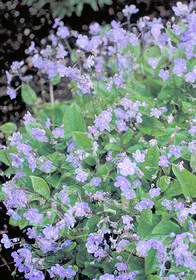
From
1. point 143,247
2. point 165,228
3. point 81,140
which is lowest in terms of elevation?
point 165,228

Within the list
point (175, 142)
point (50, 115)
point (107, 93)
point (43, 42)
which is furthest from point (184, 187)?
point (43, 42)

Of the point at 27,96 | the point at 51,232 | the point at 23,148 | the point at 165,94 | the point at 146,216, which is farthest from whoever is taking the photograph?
the point at 27,96

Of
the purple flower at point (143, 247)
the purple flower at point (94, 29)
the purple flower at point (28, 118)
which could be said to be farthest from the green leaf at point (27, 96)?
the purple flower at point (143, 247)

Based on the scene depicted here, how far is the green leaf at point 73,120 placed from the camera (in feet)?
8.75

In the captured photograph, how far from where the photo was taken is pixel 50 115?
306cm

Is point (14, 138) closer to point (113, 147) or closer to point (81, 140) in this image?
point (81, 140)

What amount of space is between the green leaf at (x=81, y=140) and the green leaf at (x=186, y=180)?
64cm

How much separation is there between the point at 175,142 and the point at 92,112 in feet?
2.27

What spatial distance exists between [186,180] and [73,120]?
1.00 meters

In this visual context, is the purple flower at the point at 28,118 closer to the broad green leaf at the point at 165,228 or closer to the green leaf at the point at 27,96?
the green leaf at the point at 27,96

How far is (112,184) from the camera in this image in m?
2.50

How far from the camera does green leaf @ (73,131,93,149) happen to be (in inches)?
94.7

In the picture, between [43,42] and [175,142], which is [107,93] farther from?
[43,42]

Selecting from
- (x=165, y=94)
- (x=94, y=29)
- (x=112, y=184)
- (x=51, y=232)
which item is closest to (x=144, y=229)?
(x=112, y=184)
